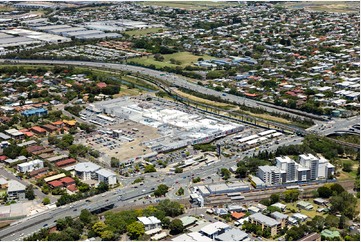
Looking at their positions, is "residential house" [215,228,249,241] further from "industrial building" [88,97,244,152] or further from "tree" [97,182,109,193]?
"industrial building" [88,97,244,152]

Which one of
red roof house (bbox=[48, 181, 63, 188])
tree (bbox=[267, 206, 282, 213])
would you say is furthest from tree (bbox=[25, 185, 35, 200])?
tree (bbox=[267, 206, 282, 213])

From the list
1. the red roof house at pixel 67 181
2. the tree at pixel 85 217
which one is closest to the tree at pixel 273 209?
the tree at pixel 85 217

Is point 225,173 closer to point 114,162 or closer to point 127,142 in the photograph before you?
point 114,162

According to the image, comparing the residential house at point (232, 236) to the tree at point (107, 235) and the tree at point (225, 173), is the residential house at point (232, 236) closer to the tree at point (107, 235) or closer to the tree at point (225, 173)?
the tree at point (107, 235)

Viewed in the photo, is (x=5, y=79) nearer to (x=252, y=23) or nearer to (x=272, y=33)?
(x=272, y=33)

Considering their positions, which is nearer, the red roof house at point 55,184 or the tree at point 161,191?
the tree at point 161,191

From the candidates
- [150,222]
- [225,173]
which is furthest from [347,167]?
[150,222]

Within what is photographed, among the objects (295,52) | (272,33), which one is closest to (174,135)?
(295,52)
